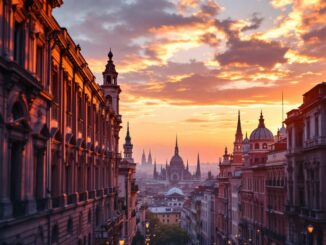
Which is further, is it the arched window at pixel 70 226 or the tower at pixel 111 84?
the tower at pixel 111 84

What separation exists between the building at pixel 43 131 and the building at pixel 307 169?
18491 millimetres

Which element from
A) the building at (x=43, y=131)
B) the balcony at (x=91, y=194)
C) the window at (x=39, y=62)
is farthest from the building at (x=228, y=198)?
the window at (x=39, y=62)

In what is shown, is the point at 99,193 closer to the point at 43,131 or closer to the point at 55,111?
the point at 55,111

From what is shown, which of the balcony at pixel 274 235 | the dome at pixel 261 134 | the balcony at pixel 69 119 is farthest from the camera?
the dome at pixel 261 134

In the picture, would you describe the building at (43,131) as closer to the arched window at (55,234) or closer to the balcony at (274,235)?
the arched window at (55,234)

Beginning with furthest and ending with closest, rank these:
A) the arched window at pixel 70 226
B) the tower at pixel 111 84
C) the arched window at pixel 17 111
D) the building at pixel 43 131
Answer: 1. the tower at pixel 111 84
2. the arched window at pixel 70 226
3. the arched window at pixel 17 111
4. the building at pixel 43 131

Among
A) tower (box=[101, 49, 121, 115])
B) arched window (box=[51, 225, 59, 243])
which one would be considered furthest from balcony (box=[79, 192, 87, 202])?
tower (box=[101, 49, 121, 115])

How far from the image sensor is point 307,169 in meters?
51.2

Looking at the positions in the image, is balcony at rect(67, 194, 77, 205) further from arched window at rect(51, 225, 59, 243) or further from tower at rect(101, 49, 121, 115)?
tower at rect(101, 49, 121, 115)

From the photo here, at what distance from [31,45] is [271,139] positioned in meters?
82.2

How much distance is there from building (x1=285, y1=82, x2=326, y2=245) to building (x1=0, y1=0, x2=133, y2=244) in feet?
60.7

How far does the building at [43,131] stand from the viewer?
20453 mm

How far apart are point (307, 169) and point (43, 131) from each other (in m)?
31.5

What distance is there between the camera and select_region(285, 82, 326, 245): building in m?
46.5
